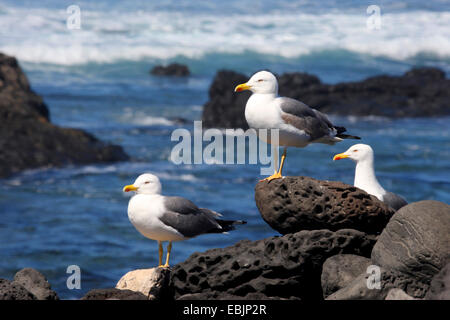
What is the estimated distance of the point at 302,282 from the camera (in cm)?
697

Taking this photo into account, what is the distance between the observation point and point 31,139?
55.5 ft

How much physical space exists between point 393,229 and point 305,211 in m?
0.91

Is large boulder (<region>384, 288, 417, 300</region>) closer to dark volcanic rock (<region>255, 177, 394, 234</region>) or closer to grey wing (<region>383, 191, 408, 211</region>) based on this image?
dark volcanic rock (<region>255, 177, 394, 234</region>)

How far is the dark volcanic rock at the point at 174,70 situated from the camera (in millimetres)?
34062

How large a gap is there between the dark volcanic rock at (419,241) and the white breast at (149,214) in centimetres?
193

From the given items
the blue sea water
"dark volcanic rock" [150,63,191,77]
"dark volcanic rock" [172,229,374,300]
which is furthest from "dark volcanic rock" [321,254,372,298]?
"dark volcanic rock" [150,63,191,77]

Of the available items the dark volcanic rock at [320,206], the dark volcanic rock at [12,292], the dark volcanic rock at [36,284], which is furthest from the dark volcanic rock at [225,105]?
the dark volcanic rock at [12,292]

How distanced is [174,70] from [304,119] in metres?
26.8

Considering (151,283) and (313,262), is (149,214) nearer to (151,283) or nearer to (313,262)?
(151,283)

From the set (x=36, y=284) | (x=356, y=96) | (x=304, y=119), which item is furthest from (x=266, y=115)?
(x=356, y=96)

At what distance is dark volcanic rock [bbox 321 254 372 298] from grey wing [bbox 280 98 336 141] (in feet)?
4.52

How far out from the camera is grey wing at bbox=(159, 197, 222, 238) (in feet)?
23.7
